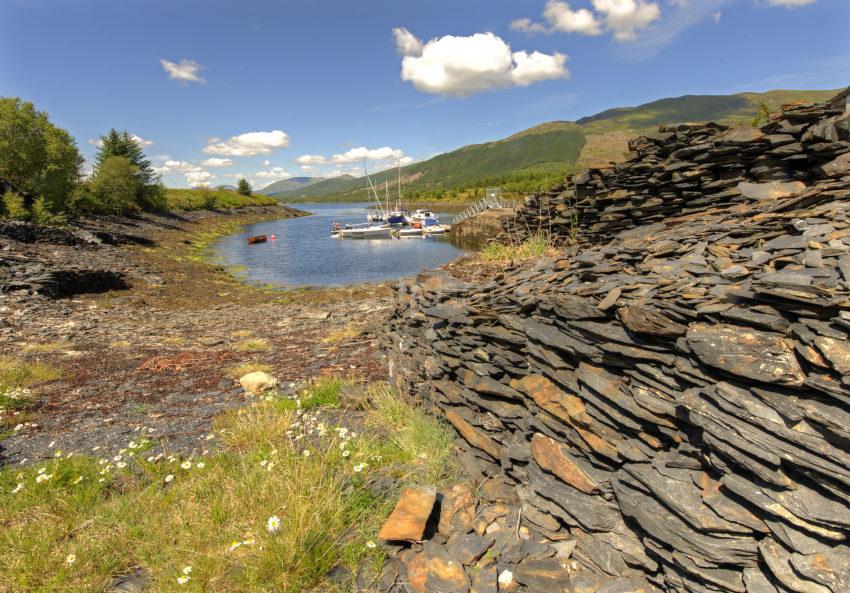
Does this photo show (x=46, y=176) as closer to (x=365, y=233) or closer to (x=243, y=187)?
(x=365, y=233)

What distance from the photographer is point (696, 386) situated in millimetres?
3203

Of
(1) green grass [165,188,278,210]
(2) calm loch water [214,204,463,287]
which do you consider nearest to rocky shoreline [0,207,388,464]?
(2) calm loch water [214,204,463,287]

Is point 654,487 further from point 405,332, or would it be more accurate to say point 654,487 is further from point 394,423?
point 405,332

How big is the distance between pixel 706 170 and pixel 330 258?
41.0 meters

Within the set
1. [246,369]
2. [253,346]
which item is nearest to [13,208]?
[253,346]

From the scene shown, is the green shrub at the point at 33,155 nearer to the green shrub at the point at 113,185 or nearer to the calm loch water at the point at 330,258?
the green shrub at the point at 113,185

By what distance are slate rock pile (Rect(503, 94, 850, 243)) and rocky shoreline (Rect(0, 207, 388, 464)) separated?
Result: 5623 millimetres

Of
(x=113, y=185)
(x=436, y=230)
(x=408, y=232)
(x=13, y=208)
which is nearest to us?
(x=13, y=208)

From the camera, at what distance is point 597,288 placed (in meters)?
4.32

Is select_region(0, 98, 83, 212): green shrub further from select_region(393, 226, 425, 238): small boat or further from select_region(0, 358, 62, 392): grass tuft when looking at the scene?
select_region(393, 226, 425, 238): small boat

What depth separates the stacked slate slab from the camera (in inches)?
103

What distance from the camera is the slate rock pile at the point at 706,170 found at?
18.5ft

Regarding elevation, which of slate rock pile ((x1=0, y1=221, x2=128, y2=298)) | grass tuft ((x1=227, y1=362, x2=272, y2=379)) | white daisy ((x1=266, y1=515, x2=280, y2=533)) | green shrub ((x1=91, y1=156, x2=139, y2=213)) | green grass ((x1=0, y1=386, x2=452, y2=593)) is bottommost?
grass tuft ((x1=227, y1=362, x2=272, y2=379))

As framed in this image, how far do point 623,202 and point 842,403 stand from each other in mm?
6145
